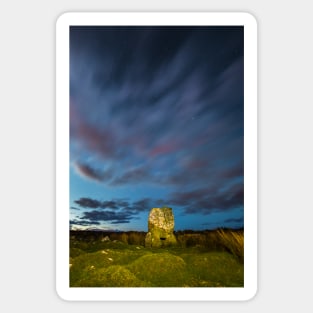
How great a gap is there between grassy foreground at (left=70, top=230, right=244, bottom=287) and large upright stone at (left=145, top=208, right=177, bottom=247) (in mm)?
84

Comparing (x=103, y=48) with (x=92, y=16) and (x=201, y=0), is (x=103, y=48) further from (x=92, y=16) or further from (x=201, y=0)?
(x=201, y=0)

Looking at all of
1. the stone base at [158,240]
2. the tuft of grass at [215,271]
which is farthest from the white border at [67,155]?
the stone base at [158,240]

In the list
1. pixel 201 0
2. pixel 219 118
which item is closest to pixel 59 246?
pixel 219 118

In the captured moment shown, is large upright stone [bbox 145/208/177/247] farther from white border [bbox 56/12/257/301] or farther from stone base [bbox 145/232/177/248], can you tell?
white border [bbox 56/12/257/301]

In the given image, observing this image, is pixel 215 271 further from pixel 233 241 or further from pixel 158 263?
pixel 158 263

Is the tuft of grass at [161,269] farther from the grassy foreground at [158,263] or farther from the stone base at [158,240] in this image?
the stone base at [158,240]

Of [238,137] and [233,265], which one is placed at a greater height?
[238,137]

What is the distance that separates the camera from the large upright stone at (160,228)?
2395mm

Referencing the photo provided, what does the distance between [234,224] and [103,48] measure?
161cm

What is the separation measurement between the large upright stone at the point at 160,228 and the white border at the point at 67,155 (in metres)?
0.39

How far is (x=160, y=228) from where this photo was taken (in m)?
2.45

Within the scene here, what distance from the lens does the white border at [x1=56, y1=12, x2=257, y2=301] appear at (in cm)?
216

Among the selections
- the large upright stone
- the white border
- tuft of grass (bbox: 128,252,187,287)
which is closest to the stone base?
the large upright stone

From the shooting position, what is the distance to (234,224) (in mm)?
2227
